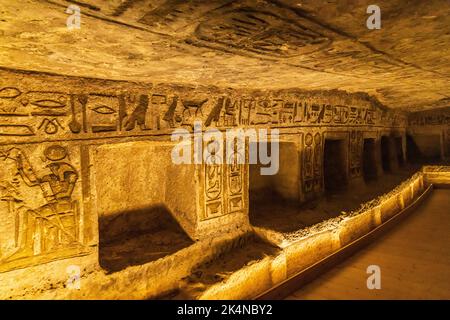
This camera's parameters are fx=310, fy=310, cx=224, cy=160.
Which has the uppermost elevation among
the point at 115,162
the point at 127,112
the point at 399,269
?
the point at 127,112

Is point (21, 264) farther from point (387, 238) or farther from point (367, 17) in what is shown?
point (387, 238)

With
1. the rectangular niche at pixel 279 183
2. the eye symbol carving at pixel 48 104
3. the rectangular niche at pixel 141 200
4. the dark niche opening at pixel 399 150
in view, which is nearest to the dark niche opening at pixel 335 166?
the rectangular niche at pixel 279 183

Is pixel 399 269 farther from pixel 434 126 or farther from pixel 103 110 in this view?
pixel 434 126

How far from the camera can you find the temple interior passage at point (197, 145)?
1582 mm

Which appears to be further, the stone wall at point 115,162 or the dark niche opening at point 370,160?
the dark niche opening at point 370,160

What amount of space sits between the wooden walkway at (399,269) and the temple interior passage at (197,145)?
0.02 m

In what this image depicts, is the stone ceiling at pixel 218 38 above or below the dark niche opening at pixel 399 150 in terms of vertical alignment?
above

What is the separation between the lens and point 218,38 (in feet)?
5.77

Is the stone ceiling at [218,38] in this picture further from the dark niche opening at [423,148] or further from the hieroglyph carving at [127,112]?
the dark niche opening at [423,148]

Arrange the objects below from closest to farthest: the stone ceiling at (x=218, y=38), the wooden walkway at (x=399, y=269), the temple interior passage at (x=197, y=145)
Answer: the stone ceiling at (x=218, y=38)
the temple interior passage at (x=197, y=145)
the wooden walkway at (x=399, y=269)

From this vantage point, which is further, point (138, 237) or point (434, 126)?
point (434, 126)

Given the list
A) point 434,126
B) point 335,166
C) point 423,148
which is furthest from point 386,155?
point 335,166

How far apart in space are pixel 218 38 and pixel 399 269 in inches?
127

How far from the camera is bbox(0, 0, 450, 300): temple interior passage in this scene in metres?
1.58
